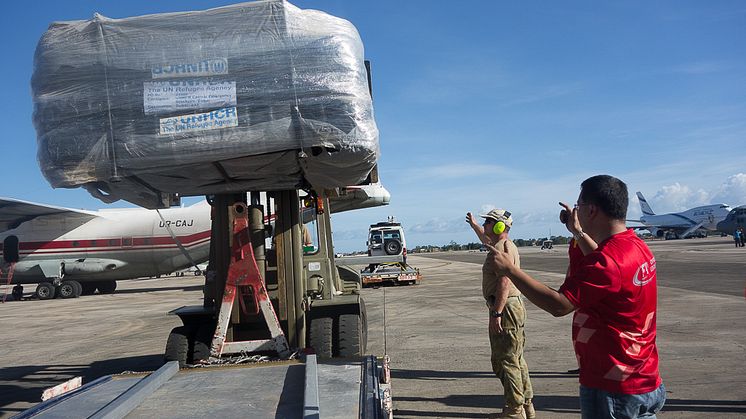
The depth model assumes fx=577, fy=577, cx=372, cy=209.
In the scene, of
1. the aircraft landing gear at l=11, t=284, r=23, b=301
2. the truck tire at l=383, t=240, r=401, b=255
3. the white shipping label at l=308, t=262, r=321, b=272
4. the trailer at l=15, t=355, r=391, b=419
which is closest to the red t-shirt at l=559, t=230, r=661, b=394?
the trailer at l=15, t=355, r=391, b=419

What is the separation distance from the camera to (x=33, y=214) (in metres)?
24.6

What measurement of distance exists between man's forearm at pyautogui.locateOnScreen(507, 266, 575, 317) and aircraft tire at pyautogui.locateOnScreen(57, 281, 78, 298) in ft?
88.9

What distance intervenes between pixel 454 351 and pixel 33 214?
73.9 feet

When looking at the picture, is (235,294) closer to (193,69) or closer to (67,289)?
(193,69)

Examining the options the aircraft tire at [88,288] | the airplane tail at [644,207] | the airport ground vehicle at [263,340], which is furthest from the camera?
the airplane tail at [644,207]

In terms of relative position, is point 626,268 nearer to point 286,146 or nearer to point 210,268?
point 286,146

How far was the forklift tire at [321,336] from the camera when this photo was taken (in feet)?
18.3

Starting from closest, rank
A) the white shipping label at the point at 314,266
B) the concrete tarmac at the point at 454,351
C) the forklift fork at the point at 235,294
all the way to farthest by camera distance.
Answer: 1. the forklift fork at the point at 235,294
2. the concrete tarmac at the point at 454,351
3. the white shipping label at the point at 314,266

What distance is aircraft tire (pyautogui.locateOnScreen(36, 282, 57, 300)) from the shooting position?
25708 mm

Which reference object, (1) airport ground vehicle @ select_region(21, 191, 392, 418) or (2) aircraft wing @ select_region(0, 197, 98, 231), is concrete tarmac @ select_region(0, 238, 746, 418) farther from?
(2) aircraft wing @ select_region(0, 197, 98, 231)

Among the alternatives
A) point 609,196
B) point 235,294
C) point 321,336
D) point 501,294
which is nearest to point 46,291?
point 321,336

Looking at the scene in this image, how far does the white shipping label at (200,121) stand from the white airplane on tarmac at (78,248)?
20740mm

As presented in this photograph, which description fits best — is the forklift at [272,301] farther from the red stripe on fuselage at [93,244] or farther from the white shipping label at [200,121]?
the red stripe on fuselage at [93,244]

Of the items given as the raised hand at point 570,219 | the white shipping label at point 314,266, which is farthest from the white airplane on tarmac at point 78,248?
the raised hand at point 570,219
